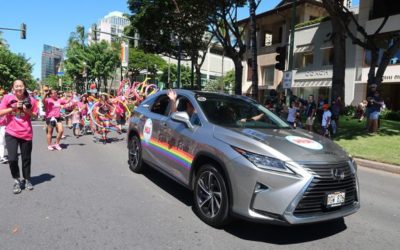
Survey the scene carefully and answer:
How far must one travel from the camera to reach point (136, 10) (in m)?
25.9

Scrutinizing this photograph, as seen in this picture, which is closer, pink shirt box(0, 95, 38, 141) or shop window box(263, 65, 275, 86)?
pink shirt box(0, 95, 38, 141)

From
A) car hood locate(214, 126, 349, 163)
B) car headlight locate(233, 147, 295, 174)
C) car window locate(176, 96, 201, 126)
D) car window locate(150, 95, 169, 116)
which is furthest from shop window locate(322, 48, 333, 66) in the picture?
car headlight locate(233, 147, 295, 174)

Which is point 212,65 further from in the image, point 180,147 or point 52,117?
point 180,147

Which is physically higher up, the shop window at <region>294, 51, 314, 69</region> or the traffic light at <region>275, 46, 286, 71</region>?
the shop window at <region>294, 51, 314, 69</region>

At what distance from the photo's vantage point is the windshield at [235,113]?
5.45 meters

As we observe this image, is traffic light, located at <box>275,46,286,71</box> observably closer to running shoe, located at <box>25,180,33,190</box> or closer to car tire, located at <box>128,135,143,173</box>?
car tire, located at <box>128,135,143,173</box>

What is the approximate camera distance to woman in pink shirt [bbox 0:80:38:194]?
609cm

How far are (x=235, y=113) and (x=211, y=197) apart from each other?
4.54ft

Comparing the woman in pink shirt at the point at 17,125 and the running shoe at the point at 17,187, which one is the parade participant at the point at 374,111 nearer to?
the woman in pink shirt at the point at 17,125

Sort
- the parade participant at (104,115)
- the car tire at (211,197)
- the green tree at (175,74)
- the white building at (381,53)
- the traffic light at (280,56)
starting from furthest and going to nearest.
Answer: the green tree at (175,74) < the white building at (381,53) < the traffic light at (280,56) < the parade participant at (104,115) < the car tire at (211,197)

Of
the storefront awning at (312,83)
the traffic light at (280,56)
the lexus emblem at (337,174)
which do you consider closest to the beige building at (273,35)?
the storefront awning at (312,83)

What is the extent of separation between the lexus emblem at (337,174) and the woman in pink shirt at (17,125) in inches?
180

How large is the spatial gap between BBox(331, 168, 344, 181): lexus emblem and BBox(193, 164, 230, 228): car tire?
3.95 ft

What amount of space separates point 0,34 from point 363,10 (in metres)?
57.9
